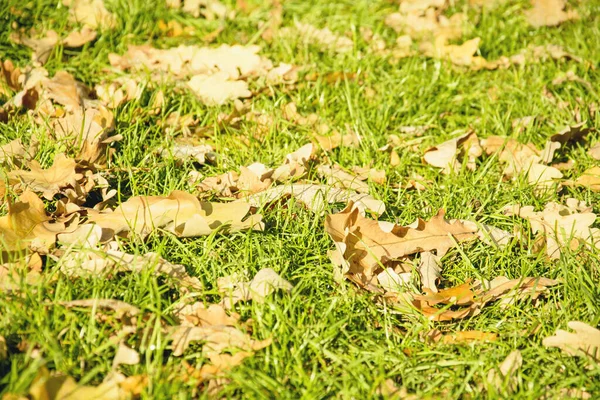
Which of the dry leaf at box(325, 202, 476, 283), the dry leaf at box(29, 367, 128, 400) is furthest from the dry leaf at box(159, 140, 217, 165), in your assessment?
the dry leaf at box(29, 367, 128, 400)

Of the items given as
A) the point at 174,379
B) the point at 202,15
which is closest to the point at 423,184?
the point at 174,379

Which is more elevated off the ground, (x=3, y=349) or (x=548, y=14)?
(x=548, y=14)

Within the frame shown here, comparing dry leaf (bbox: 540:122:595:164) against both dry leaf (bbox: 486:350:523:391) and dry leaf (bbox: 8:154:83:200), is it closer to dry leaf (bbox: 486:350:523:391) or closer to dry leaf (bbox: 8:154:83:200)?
dry leaf (bbox: 486:350:523:391)

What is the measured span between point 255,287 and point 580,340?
102cm

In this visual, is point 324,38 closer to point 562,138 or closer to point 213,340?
point 562,138

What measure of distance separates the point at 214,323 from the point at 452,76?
2.19 meters

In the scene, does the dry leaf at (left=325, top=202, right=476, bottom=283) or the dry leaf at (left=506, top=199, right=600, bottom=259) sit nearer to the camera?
the dry leaf at (left=325, top=202, right=476, bottom=283)

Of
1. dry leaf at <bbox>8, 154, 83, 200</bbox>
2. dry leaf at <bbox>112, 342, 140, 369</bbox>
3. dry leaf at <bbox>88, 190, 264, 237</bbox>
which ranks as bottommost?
dry leaf at <bbox>112, 342, 140, 369</bbox>

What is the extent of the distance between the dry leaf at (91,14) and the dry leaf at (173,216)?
1.66 metres

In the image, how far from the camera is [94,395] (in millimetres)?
1790

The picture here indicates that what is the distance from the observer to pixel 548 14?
4164 millimetres

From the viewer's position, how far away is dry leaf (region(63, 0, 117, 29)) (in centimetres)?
366

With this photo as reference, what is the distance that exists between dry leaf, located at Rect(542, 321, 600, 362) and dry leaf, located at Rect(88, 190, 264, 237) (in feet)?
3.44

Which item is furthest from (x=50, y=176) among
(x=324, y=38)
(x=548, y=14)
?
(x=548, y=14)
